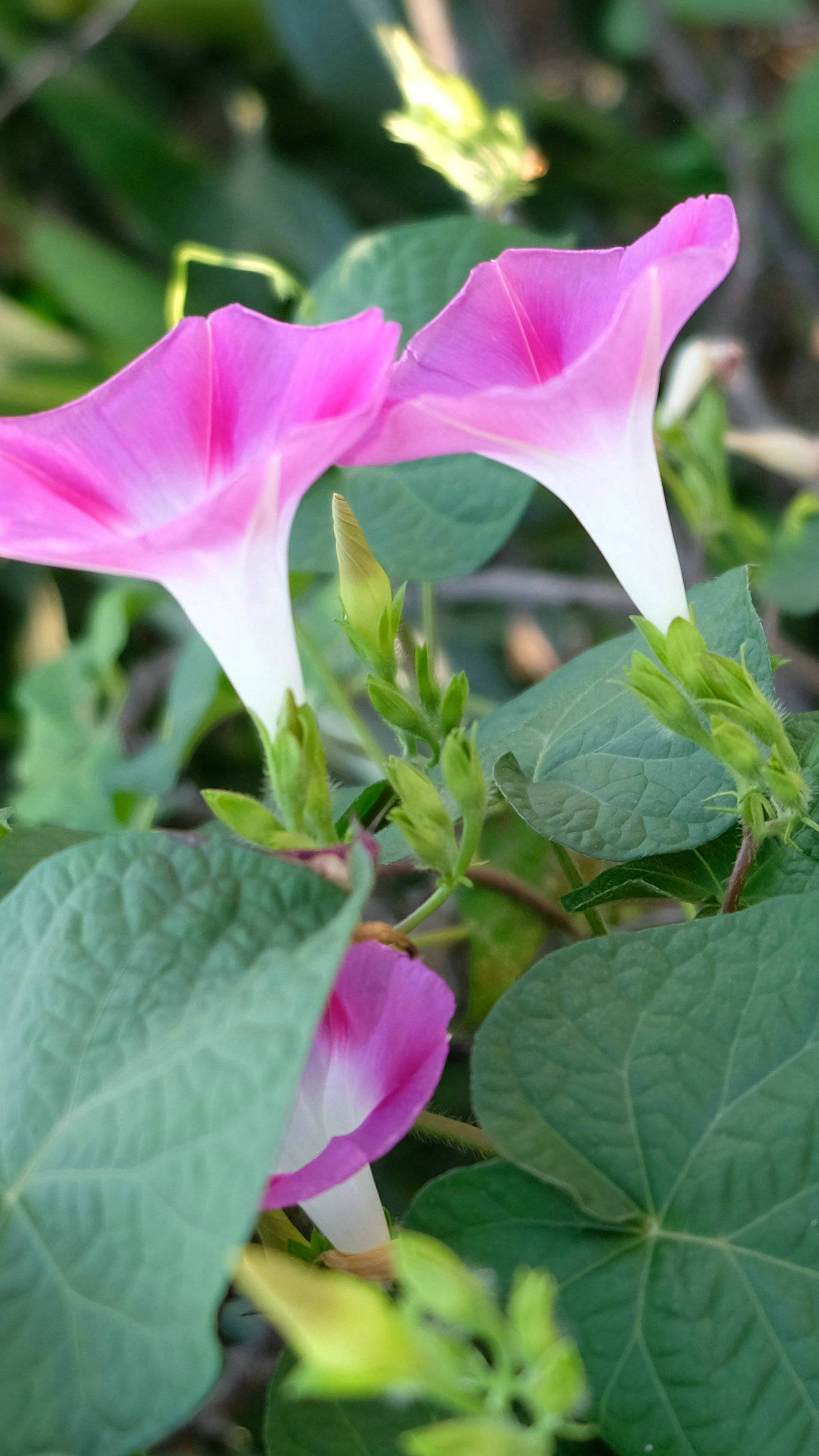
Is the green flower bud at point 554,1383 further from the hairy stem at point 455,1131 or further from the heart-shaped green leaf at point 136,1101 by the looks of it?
the hairy stem at point 455,1131

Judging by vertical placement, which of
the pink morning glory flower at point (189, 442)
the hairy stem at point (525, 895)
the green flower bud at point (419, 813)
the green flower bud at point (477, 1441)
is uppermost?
the pink morning glory flower at point (189, 442)

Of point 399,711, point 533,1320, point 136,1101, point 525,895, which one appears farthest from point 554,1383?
point 525,895

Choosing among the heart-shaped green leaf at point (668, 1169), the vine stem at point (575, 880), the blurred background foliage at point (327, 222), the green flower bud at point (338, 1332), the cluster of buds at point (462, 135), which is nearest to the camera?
the green flower bud at point (338, 1332)

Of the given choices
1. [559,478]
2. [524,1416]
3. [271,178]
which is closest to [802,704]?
[559,478]

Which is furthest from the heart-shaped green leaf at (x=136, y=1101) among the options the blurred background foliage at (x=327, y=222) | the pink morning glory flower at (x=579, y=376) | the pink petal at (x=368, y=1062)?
the blurred background foliage at (x=327, y=222)

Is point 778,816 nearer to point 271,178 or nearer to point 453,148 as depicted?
point 453,148

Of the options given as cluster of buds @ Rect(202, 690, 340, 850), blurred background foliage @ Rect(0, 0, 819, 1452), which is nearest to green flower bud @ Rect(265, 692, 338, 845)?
cluster of buds @ Rect(202, 690, 340, 850)
